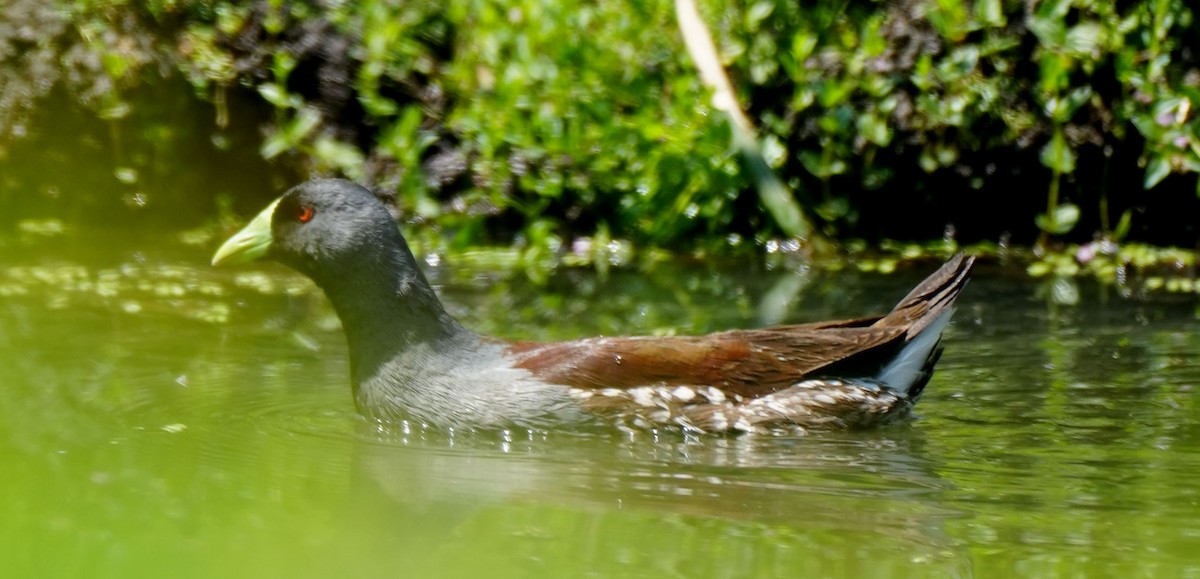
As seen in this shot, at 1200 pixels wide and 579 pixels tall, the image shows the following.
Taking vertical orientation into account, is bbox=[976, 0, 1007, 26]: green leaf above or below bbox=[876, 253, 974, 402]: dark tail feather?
above

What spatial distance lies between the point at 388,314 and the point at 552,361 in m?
0.59

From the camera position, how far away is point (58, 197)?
9.52 m

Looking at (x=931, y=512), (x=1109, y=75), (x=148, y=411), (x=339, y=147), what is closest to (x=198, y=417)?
(x=148, y=411)

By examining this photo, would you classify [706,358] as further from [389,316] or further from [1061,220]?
[1061,220]

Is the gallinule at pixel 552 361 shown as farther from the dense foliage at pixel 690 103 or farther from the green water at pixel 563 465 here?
the dense foliage at pixel 690 103

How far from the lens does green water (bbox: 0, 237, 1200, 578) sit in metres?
3.86

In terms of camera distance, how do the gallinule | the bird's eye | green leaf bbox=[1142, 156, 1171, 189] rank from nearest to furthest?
the gallinule < the bird's eye < green leaf bbox=[1142, 156, 1171, 189]

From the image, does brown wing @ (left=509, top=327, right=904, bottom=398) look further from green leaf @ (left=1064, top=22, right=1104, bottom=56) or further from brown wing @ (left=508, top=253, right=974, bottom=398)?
green leaf @ (left=1064, top=22, right=1104, bottom=56)

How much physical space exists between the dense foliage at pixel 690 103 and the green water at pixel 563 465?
5.00 ft

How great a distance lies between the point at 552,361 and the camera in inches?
209

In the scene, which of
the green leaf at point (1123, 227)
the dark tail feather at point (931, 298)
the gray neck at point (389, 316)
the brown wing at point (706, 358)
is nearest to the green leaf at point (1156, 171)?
the green leaf at point (1123, 227)

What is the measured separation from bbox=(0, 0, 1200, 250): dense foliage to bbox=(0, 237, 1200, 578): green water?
1523 mm

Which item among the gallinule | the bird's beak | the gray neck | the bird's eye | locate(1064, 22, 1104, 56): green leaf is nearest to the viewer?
the gallinule

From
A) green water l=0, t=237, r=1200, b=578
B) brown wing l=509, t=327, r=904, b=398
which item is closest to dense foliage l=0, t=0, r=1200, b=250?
green water l=0, t=237, r=1200, b=578
